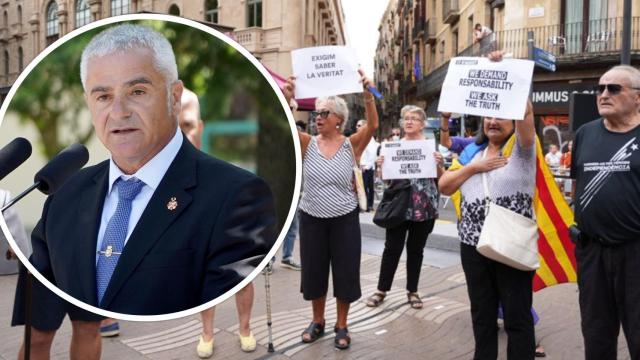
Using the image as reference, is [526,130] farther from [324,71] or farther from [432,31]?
[432,31]

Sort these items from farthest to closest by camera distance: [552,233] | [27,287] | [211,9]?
[552,233] → [211,9] → [27,287]

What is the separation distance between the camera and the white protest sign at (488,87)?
341 cm

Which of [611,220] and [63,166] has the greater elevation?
[63,166]

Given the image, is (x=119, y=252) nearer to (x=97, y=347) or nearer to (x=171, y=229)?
(x=171, y=229)

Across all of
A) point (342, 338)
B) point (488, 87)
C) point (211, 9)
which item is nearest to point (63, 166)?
point (211, 9)

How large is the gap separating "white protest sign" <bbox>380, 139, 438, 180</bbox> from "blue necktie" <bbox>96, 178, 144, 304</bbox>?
431cm

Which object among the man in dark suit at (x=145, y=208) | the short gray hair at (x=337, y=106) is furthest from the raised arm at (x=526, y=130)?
the man in dark suit at (x=145, y=208)

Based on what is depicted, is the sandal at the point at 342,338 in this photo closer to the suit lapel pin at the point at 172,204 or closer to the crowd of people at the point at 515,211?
the crowd of people at the point at 515,211

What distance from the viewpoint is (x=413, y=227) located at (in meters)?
5.38

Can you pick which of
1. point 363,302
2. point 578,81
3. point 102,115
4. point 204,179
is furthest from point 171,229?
point 578,81

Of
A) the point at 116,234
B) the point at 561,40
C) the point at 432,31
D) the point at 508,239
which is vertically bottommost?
the point at 508,239

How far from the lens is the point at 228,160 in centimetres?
110

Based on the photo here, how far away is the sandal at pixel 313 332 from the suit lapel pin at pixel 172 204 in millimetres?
3612

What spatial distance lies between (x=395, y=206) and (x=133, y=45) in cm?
439
